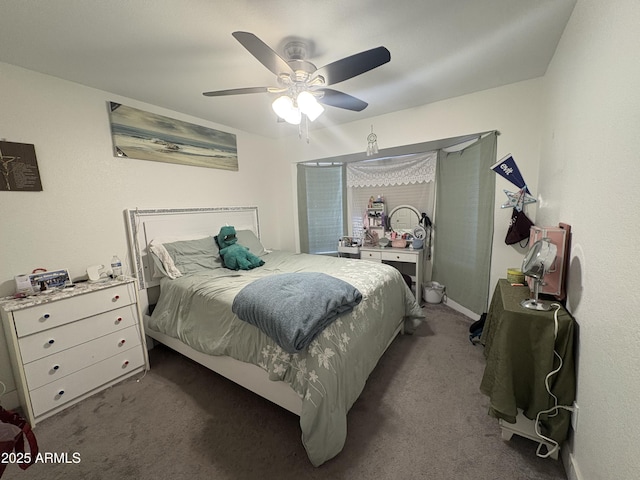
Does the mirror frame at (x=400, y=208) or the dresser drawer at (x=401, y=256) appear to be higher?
the mirror frame at (x=400, y=208)

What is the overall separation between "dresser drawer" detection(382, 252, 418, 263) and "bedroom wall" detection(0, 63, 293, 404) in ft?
8.73

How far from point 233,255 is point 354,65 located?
1.98 metres

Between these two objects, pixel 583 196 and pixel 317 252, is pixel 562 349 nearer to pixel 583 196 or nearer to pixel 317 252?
pixel 583 196

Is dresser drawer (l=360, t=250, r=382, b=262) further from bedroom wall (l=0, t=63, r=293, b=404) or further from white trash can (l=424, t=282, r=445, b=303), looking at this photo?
bedroom wall (l=0, t=63, r=293, b=404)

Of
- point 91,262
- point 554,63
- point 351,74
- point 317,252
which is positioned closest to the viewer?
point 351,74

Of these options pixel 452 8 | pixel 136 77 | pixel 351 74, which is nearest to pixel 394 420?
pixel 351 74

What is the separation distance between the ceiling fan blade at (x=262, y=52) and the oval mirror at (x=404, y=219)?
2525 mm

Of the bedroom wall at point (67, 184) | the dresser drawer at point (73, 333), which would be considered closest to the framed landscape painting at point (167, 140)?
the bedroom wall at point (67, 184)

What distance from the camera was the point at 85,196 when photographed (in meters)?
2.05

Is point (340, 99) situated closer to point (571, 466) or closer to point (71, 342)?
point (571, 466)

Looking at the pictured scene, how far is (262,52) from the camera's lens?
4.17 feet

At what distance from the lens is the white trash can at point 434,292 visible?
10.6 ft

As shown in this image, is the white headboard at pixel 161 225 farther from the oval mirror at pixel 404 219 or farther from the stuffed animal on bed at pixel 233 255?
the oval mirror at pixel 404 219

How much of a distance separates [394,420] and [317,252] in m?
2.62
